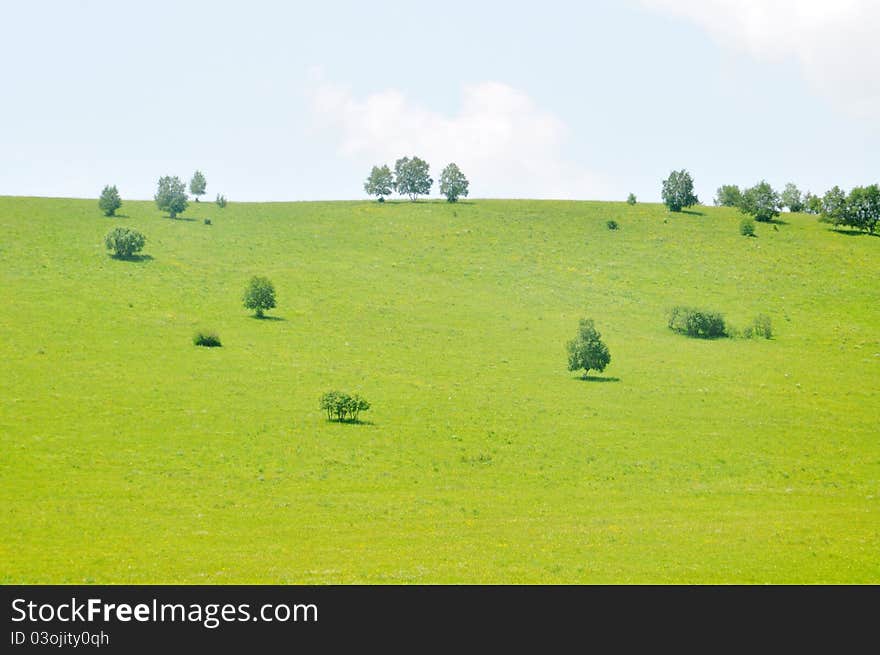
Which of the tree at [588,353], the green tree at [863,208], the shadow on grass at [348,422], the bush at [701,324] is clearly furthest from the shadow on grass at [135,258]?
the green tree at [863,208]

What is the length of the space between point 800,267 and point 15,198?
110 meters

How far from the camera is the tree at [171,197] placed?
120m

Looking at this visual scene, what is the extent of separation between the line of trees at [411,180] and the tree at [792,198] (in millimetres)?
58260

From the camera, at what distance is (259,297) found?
8375 cm

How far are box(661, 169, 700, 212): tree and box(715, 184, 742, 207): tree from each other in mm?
10745

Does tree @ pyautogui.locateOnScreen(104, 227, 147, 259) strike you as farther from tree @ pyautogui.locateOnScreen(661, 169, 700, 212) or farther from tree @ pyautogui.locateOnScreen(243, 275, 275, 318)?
tree @ pyautogui.locateOnScreen(661, 169, 700, 212)

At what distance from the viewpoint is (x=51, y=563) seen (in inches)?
1120

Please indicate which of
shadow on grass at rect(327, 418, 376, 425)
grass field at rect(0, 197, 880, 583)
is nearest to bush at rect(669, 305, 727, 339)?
grass field at rect(0, 197, 880, 583)

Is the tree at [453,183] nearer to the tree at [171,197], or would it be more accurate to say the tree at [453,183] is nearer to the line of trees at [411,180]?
the line of trees at [411,180]

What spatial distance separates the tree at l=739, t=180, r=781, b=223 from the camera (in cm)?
13775

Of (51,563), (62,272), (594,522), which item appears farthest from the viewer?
(62,272)

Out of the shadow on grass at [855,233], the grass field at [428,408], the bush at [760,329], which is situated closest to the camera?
the grass field at [428,408]
